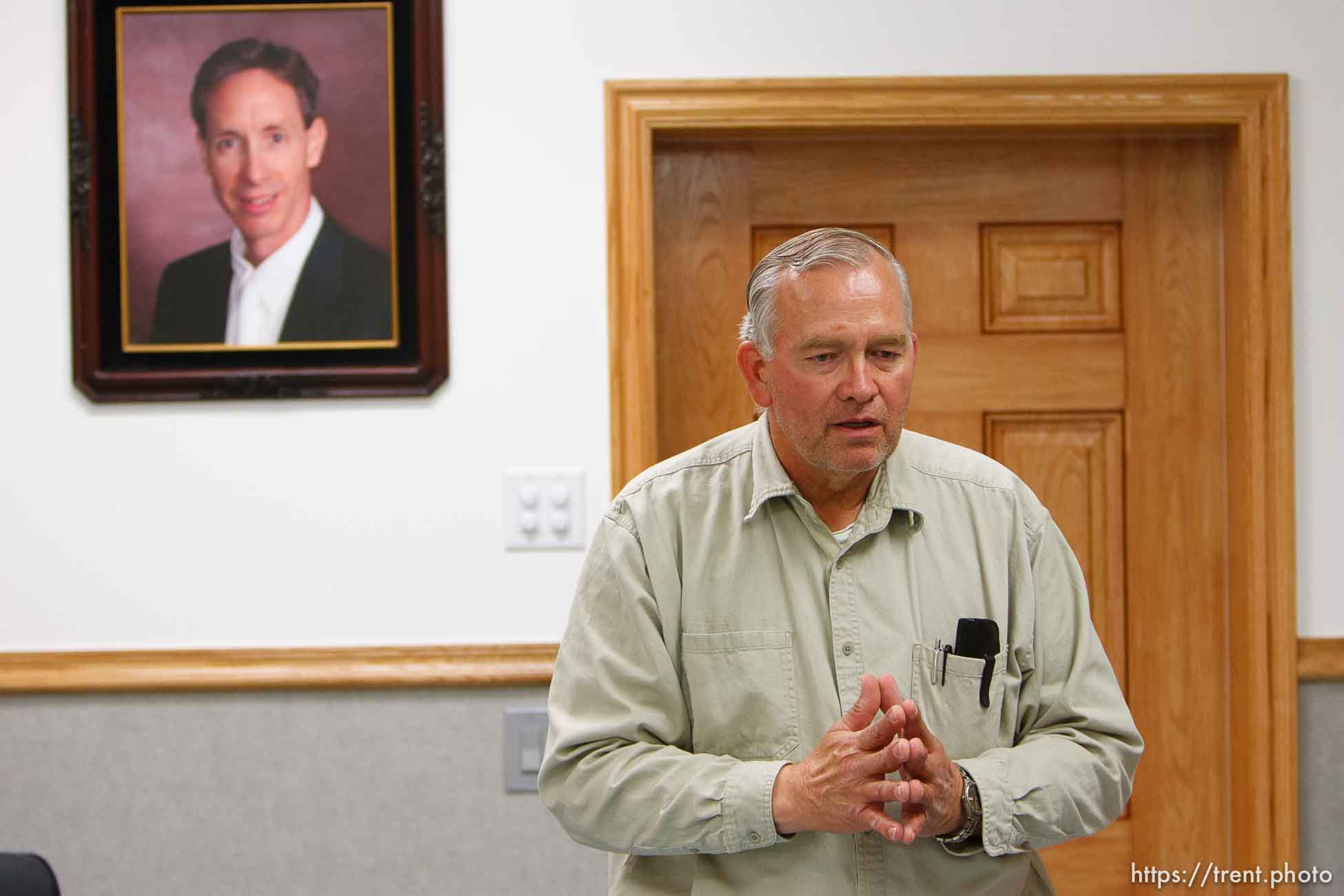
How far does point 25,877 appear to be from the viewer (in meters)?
1.33

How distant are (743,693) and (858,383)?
0.38 meters

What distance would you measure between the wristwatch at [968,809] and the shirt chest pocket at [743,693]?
0.19 metres

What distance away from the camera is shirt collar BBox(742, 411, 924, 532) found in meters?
1.35

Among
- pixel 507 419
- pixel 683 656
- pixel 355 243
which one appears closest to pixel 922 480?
pixel 683 656

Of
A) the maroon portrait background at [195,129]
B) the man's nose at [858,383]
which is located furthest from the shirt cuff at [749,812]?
the maroon portrait background at [195,129]

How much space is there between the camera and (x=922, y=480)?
1400 millimetres

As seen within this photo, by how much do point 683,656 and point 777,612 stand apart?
12 centimetres

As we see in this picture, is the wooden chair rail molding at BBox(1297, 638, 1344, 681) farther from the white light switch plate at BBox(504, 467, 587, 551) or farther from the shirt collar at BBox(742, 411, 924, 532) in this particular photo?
the white light switch plate at BBox(504, 467, 587, 551)

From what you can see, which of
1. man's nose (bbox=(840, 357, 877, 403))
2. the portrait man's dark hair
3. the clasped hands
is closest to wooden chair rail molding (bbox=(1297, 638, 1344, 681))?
the clasped hands

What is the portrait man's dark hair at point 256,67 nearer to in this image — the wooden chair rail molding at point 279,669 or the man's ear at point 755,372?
the wooden chair rail molding at point 279,669

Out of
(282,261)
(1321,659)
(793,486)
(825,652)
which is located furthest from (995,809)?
(282,261)

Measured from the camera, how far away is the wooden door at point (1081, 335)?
2189 mm

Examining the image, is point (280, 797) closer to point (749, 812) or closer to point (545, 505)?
point (545, 505)

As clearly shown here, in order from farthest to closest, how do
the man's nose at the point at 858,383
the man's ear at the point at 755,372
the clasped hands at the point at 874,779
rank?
1. the man's ear at the point at 755,372
2. the man's nose at the point at 858,383
3. the clasped hands at the point at 874,779
